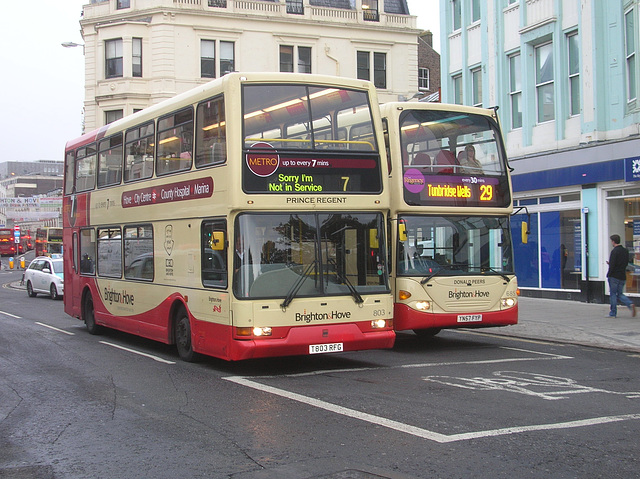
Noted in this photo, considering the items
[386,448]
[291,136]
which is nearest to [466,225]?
[291,136]

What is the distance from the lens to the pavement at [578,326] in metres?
13.9

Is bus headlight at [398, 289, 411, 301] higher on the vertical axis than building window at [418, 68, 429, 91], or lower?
lower

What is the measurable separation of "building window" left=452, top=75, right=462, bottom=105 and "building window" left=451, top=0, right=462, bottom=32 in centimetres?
171

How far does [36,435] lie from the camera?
23.2 ft

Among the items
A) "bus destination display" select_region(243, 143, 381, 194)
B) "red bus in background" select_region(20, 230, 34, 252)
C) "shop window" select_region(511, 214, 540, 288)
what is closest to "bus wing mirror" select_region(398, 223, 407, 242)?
"bus destination display" select_region(243, 143, 381, 194)

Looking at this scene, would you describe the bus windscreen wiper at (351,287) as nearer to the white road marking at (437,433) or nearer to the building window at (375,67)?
the white road marking at (437,433)

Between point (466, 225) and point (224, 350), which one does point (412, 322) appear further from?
point (224, 350)

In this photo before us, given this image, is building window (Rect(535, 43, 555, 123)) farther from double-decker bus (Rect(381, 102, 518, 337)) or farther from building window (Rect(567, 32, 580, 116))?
double-decker bus (Rect(381, 102, 518, 337))

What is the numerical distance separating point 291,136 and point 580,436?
5.54 meters

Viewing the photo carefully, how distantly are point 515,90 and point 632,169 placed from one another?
6.44m

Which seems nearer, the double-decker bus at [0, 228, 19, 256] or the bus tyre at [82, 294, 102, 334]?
the bus tyre at [82, 294, 102, 334]

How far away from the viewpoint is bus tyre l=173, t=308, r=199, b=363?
11.6m

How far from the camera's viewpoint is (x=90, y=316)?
53.5 ft

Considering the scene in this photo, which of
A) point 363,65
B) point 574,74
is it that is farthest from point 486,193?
point 363,65
